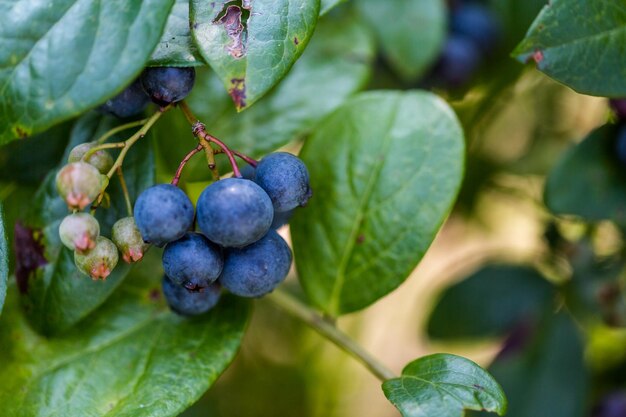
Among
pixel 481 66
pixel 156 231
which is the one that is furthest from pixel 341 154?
pixel 481 66

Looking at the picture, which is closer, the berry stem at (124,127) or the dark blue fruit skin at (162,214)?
the dark blue fruit skin at (162,214)

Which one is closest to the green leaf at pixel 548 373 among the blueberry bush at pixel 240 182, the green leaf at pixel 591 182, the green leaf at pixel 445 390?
the blueberry bush at pixel 240 182

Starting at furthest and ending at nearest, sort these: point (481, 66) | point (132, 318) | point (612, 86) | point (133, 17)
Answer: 1. point (481, 66)
2. point (132, 318)
3. point (612, 86)
4. point (133, 17)

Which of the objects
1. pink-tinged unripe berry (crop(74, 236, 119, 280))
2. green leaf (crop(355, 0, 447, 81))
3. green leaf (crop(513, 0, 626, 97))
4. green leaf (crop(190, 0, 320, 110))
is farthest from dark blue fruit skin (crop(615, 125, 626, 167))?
pink-tinged unripe berry (crop(74, 236, 119, 280))

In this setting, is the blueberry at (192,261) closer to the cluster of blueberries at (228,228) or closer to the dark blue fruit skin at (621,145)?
the cluster of blueberries at (228,228)

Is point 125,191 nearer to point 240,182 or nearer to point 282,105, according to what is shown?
point 240,182

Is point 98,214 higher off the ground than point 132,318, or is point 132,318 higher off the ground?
point 98,214

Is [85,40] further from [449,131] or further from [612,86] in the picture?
[612,86]

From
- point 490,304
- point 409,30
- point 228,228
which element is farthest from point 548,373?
point 228,228

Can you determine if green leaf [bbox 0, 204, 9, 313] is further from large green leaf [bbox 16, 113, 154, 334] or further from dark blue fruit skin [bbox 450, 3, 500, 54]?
dark blue fruit skin [bbox 450, 3, 500, 54]
